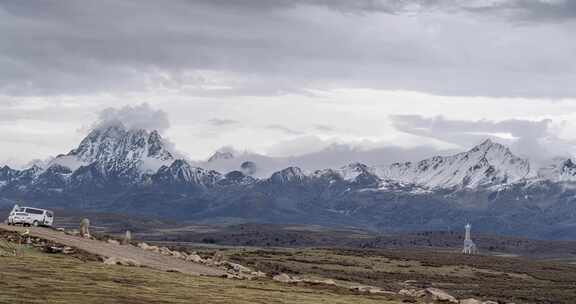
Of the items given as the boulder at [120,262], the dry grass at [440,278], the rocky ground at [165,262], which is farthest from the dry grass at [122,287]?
the dry grass at [440,278]

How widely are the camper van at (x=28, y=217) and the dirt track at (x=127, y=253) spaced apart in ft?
24.3

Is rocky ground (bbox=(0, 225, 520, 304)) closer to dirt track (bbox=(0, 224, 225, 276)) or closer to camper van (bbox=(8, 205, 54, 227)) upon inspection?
dirt track (bbox=(0, 224, 225, 276))

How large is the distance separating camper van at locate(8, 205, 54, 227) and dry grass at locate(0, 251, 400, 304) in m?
32.1

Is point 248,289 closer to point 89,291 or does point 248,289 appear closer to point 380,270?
point 89,291

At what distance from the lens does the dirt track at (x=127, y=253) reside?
10494 centimetres

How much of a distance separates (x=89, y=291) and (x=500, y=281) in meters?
116

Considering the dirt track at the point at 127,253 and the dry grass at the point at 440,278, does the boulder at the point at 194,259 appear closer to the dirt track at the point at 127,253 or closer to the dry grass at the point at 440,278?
the dirt track at the point at 127,253

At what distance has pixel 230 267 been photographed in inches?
4665

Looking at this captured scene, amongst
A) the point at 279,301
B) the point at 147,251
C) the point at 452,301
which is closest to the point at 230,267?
the point at 147,251

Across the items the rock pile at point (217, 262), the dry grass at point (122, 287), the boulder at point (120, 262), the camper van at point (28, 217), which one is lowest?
the dry grass at point (122, 287)

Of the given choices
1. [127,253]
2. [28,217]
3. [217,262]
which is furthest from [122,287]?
[28,217]

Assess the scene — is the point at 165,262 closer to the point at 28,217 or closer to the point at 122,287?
the point at 28,217

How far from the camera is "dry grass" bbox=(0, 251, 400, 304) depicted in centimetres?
6894

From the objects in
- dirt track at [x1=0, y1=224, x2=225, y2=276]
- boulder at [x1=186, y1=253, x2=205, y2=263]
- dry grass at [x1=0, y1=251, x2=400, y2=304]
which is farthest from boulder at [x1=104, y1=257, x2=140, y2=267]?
boulder at [x1=186, y1=253, x2=205, y2=263]
